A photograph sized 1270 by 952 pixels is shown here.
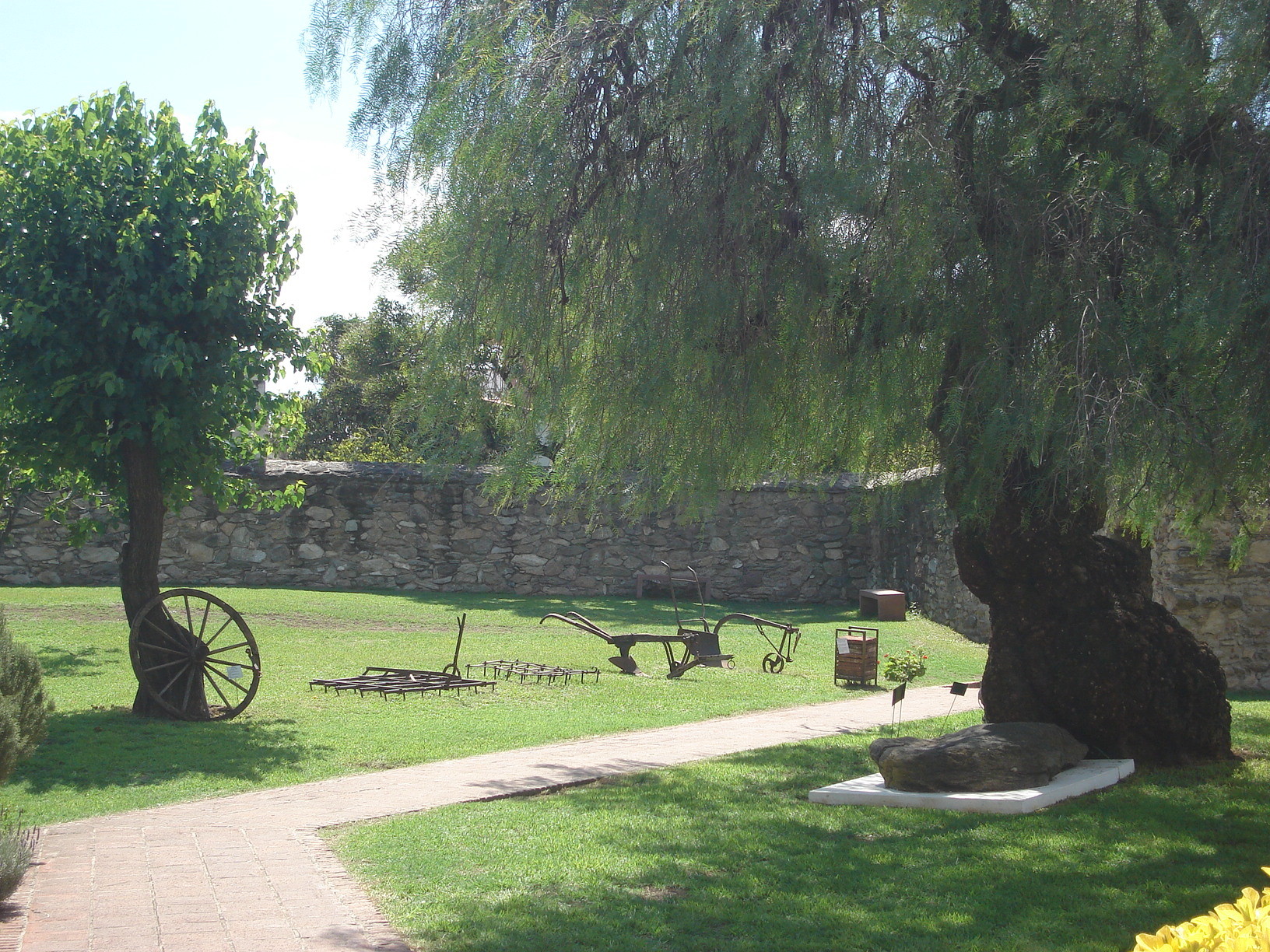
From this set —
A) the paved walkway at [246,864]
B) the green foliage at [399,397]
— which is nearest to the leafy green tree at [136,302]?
the green foliage at [399,397]

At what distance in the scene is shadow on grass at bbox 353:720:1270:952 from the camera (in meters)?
4.47

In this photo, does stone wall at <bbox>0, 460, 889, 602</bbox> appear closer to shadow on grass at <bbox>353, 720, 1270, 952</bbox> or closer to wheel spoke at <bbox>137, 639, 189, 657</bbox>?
wheel spoke at <bbox>137, 639, 189, 657</bbox>

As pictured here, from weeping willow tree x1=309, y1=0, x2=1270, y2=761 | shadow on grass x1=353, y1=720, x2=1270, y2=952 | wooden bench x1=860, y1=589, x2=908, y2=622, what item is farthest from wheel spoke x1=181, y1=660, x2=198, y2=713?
wooden bench x1=860, y1=589, x2=908, y2=622

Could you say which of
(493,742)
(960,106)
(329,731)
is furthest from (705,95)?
(329,731)

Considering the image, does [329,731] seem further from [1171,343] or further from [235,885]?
[1171,343]

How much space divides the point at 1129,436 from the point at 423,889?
3807 millimetres

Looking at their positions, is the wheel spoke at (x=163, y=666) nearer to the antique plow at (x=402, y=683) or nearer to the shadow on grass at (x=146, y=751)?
the shadow on grass at (x=146, y=751)

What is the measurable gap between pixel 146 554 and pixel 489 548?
10014 millimetres

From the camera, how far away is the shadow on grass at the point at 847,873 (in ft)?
14.7

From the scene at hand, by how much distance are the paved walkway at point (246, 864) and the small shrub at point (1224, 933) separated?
2.98 metres

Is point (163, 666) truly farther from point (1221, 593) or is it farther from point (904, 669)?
point (1221, 593)

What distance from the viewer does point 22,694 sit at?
6.83 m

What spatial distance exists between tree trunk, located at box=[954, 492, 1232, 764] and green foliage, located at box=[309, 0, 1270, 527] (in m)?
0.81

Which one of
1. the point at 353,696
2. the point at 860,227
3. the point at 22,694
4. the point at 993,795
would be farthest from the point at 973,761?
the point at 353,696
